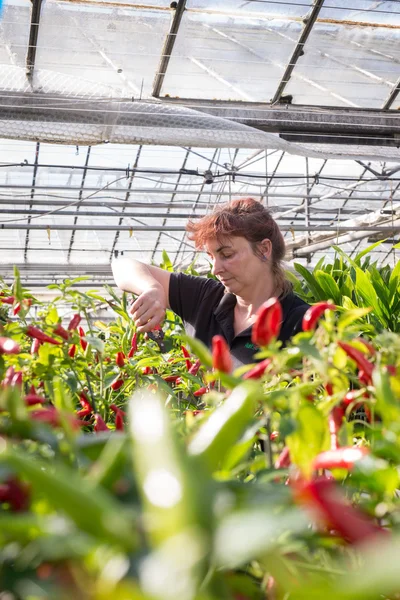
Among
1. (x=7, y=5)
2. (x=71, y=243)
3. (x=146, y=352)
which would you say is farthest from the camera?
(x=71, y=243)

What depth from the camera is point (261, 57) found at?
245 inches

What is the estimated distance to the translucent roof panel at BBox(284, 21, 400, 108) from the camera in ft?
20.5

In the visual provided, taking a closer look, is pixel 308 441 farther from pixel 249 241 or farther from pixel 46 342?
pixel 249 241

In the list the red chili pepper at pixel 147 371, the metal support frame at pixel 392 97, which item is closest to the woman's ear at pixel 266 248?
the red chili pepper at pixel 147 371

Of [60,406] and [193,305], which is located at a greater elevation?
[60,406]

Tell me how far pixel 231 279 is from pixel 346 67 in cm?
483

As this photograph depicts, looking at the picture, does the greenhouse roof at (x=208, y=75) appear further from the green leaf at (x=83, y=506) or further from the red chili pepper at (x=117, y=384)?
the green leaf at (x=83, y=506)

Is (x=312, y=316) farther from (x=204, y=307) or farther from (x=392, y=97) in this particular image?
(x=392, y=97)

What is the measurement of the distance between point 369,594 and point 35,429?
0.96 ft

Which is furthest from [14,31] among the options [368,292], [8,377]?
[8,377]

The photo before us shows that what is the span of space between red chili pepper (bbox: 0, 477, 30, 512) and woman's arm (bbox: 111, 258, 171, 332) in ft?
3.58

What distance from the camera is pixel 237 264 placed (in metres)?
2.17

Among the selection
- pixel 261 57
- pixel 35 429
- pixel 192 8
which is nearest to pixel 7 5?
pixel 192 8

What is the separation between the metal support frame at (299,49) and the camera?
6.01 m
